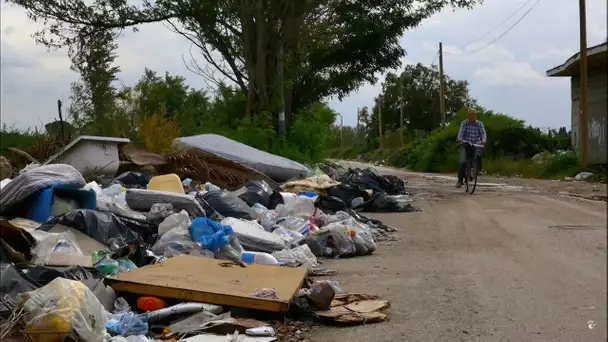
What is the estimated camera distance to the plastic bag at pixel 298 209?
8328 mm

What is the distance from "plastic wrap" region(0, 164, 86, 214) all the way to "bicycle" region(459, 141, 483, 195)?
8164 mm

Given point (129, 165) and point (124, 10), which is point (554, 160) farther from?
point (129, 165)

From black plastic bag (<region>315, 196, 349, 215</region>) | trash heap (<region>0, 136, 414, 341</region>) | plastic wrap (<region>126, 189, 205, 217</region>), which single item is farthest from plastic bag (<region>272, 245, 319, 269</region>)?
black plastic bag (<region>315, 196, 349, 215</region>)

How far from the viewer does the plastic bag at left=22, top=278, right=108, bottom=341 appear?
3.45 metres

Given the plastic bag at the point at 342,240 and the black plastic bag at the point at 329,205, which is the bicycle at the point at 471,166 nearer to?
A: the black plastic bag at the point at 329,205

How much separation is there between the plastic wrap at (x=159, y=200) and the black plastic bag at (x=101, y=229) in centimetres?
150

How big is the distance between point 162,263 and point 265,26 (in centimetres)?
1202

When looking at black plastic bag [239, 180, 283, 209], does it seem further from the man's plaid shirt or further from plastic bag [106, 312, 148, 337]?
the man's plaid shirt

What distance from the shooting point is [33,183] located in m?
6.84

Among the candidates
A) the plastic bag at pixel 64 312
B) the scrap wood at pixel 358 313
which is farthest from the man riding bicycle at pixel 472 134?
the plastic bag at pixel 64 312

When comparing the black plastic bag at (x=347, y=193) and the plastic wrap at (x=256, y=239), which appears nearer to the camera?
the plastic wrap at (x=256, y=239)

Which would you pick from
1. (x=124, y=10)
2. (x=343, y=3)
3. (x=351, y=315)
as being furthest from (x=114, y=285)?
(x=343, y=3)

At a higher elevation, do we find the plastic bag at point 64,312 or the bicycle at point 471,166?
the bicycle at point 471,166

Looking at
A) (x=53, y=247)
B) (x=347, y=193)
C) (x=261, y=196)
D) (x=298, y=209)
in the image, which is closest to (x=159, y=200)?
(x=298, y=209)
